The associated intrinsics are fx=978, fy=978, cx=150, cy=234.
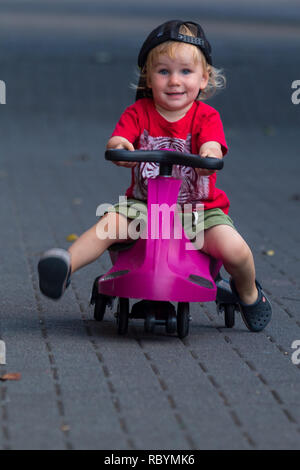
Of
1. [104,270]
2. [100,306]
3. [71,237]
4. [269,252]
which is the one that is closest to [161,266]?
[100,306]

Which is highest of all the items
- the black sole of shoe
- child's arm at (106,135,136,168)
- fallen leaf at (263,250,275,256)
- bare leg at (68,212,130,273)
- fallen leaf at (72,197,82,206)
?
child's arm at (106,135,136,168)

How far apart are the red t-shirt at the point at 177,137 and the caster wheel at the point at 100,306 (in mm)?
536

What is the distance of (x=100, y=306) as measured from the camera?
475 centimetres

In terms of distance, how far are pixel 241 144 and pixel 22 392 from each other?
8.37 m

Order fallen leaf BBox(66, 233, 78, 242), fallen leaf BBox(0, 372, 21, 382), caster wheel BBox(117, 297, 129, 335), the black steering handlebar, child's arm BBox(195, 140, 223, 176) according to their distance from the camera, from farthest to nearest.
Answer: fallen leaf BBox(66, 233, 78, 242) < caster wheel BBox(117, 297, 129, 335) < child's arm BBox(195, 140, 223, 176) < the black steering handlebar < fallen leaf BBox(0, 372, 21, 382)

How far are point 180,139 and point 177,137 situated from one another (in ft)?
0.05

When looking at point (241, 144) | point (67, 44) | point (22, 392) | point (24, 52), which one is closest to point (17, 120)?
point (241, 144)

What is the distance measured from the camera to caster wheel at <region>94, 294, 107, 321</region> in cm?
474

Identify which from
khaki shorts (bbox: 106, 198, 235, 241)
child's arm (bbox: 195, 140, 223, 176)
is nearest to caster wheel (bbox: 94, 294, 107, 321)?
khaki shorts (bbox: 106, 198, 235, 241)

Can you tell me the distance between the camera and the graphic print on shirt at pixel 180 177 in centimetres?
450

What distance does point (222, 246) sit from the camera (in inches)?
172

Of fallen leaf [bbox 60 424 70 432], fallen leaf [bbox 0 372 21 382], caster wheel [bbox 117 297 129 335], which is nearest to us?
fallen leaf [bbox 60 424 70 432]

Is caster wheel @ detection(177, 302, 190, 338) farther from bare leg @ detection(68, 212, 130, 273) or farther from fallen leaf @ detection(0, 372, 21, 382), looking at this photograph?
fallen leaf @ detection(0, 372, 21, 382)

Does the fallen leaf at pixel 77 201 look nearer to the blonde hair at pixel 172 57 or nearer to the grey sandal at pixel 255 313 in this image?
the blonde hair at pixel 172 57
